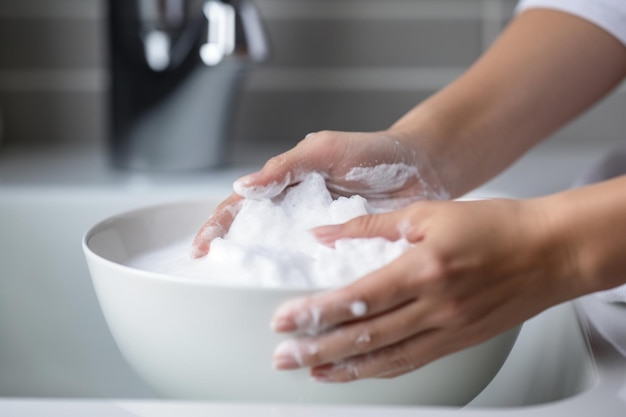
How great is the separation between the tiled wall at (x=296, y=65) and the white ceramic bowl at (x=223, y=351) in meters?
Answer: 0.75

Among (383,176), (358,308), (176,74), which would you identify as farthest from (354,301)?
(176,74)

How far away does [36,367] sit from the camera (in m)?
0.75

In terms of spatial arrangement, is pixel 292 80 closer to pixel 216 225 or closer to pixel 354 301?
pixel 216 225

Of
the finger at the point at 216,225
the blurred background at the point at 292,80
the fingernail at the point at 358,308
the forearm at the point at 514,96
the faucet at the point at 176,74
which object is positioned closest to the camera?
the fingernail at the point at 358,308

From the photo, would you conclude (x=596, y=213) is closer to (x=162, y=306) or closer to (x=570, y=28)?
(x=162, y=306)

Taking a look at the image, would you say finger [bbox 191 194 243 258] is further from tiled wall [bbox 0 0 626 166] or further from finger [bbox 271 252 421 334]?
tiled wall [bbox 0 0 626 166]

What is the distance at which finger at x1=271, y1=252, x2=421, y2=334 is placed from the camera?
1.39 ft

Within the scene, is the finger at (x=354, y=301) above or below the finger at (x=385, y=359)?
above

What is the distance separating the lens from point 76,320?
788 mm

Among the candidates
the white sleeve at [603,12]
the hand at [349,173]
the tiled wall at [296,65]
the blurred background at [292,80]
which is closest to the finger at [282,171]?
the hand at [349,173]

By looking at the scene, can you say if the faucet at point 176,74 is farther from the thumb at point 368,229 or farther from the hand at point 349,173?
the thumb at point 368,229

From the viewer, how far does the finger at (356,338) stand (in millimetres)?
434

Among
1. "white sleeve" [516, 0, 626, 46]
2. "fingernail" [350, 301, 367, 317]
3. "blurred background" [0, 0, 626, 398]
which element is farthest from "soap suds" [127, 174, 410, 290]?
"blurred background" [0, 0, 626, 398]

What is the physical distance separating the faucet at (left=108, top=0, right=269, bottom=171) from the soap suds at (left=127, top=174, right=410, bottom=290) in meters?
0.42
